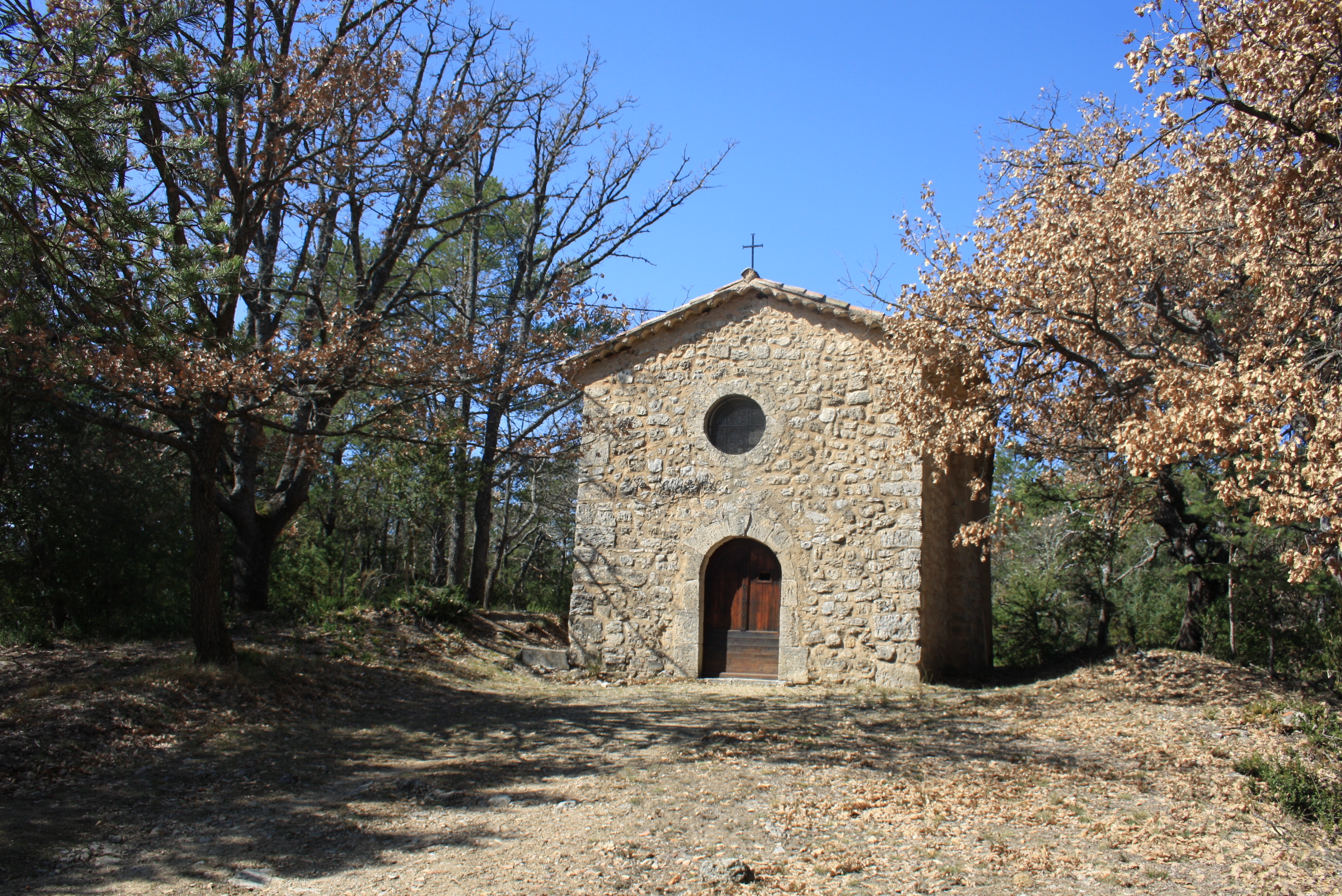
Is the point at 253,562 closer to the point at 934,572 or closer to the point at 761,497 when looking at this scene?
the point at 761,497

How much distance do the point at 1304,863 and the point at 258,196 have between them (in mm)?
10039

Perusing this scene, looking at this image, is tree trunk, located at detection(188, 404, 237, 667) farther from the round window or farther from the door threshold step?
Answer: the round window

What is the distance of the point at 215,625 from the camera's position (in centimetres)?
873

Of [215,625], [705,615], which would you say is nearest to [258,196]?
[215,625]

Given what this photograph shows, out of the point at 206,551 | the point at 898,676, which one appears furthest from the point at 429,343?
the point at 898,676

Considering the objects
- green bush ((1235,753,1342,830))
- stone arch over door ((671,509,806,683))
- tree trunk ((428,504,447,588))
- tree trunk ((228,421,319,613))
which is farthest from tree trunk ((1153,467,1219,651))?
tree trunk ((428,504,447,588))

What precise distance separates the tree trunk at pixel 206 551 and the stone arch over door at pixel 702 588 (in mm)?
5254

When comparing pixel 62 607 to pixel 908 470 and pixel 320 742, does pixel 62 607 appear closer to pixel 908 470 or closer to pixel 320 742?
pixel 320 742

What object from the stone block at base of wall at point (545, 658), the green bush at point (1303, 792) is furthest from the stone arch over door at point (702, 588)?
the green bush at point (1303, 792)

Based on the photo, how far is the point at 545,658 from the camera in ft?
40.8

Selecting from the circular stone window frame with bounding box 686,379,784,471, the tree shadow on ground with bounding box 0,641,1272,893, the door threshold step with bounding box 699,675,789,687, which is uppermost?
the circular stone window frame with bounding box 686,379,784,471

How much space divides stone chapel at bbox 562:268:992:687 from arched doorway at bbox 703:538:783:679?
0.07 ft

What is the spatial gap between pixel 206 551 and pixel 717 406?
6.28m

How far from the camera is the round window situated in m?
11.6
